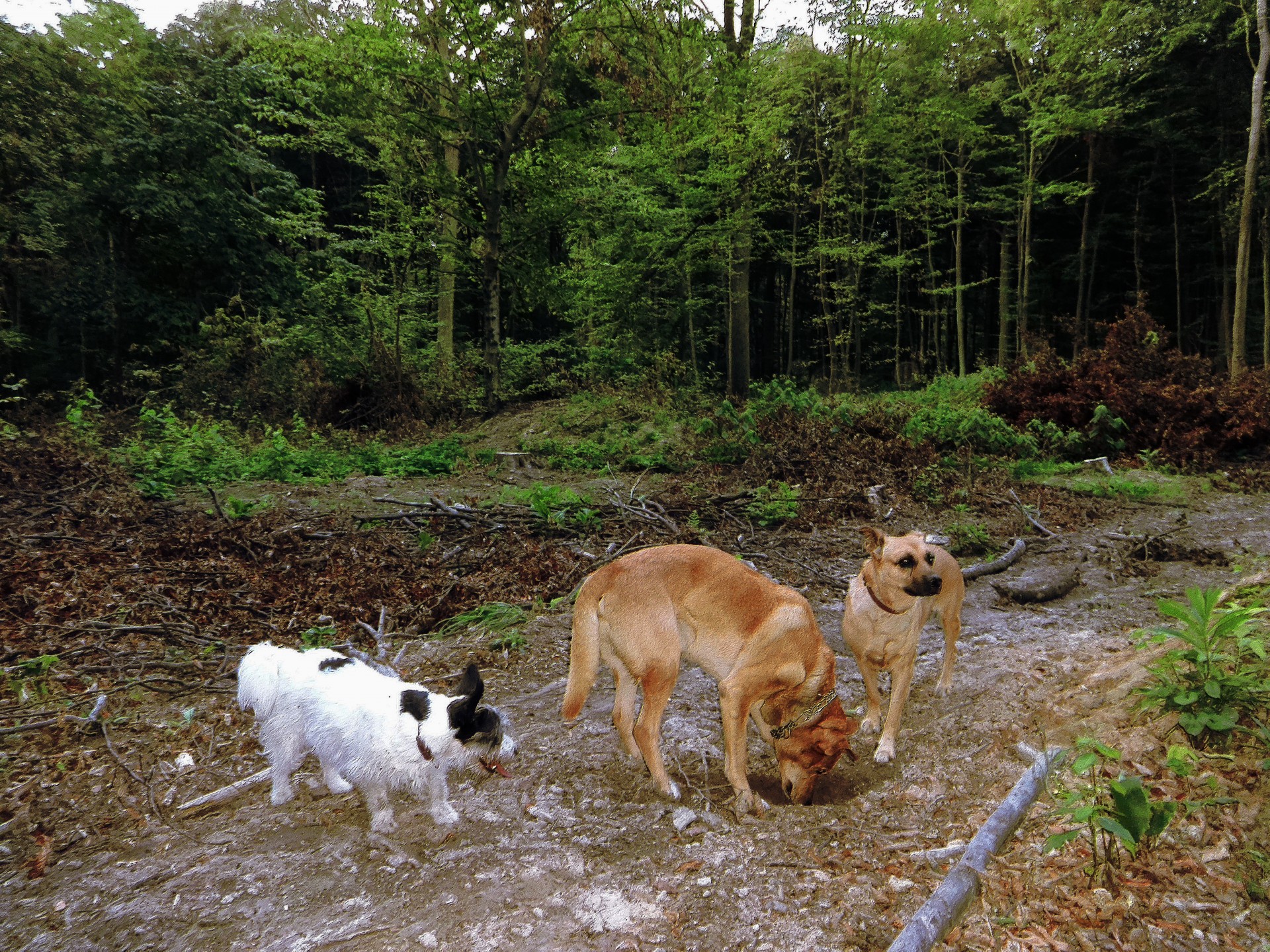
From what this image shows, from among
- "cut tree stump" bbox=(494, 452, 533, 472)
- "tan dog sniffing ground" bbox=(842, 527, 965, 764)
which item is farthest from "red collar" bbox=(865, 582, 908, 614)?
"cut tree stump" bbox=(494, 452, 533, 472)

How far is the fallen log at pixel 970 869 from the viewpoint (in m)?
2.20

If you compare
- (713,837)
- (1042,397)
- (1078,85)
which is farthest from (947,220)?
(713,837)

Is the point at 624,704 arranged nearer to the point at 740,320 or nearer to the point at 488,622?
the point at 488,622

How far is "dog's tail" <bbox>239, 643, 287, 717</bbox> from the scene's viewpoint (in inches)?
127

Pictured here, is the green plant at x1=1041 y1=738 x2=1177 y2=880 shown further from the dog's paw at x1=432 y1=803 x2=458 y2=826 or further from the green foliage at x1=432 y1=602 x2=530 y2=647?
the green foliage at x1=432 y1=602 x2=530 y2=647

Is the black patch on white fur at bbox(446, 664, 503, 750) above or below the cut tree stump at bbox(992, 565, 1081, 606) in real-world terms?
above

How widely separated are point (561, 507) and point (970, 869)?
6238 millimetres

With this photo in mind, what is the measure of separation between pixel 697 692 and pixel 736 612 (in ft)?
4.66

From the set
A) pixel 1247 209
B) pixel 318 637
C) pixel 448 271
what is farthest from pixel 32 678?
pixel 1247 209

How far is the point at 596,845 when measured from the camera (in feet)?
9.99

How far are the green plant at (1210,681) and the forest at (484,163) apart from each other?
14.1 metres

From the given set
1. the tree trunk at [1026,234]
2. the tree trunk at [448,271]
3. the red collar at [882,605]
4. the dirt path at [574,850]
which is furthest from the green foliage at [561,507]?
the tree trunk at [1026,234]

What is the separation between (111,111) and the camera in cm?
1627

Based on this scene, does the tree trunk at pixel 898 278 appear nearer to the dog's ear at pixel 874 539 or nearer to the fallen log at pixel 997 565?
the fallen log at pixel 997 565
